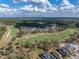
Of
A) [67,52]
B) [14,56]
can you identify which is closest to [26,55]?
[14,56]

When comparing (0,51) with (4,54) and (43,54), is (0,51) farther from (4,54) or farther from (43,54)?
(43,54)

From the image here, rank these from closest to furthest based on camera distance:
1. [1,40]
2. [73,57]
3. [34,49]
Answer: [73,57] → [34,49] → [1,40]

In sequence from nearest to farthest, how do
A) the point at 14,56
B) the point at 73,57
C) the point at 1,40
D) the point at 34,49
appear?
the point at 14,56 → the point at 73,57 → the point at 34,49 → the point at 1,40

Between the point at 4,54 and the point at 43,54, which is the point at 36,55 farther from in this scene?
the point at 4,54

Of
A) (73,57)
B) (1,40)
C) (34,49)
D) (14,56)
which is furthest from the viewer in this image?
(1,40)

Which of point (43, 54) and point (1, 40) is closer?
point (43, 54)

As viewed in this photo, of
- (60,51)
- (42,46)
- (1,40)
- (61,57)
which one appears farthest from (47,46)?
(1,40)

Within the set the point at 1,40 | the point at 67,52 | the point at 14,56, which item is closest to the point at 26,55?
the point at 14,56

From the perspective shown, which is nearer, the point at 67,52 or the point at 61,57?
the point at 61,57
